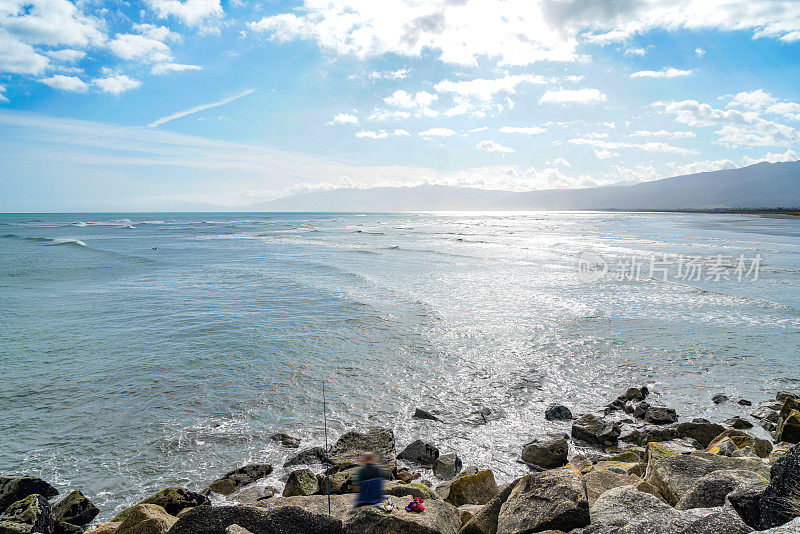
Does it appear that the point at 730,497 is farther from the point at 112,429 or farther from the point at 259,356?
the point at 259,356

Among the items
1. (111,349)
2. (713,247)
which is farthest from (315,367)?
(713,247)

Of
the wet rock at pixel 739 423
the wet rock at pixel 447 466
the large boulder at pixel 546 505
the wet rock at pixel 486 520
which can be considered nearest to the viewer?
the large boulder at pixel 546 505

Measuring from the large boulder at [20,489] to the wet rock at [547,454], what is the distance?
8013 millimetres

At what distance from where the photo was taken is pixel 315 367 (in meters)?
12.8

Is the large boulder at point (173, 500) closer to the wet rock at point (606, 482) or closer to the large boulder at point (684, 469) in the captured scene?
the wet rock at point (606, 482)

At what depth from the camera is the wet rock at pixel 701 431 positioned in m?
8.63

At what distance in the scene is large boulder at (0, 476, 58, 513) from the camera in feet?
22.0

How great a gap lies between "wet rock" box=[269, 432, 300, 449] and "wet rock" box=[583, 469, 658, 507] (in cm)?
534

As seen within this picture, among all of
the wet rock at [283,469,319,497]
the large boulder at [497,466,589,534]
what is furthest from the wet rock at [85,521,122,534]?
the large boulder at [497,466,589,534]

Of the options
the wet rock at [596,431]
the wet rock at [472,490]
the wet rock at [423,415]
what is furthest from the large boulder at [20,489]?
the wet rock at [596,431]

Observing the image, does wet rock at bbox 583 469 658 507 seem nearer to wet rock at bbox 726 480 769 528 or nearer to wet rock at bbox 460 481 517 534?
wet rock at bbox 460 481 517 534

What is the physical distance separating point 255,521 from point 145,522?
5.19 feet

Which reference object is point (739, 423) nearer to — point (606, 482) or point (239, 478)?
point (606, 482)

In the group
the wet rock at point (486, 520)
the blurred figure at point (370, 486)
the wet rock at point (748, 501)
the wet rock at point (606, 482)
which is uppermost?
the wet rock at point (748, 501)
